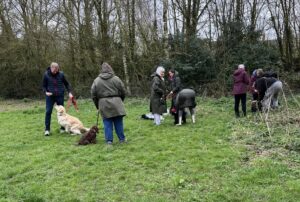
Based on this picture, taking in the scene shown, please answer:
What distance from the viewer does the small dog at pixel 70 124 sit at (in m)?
11.1

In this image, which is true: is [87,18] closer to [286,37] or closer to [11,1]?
[11,1]

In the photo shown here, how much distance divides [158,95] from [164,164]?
456 centimetres

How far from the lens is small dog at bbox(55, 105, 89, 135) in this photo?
11102mm

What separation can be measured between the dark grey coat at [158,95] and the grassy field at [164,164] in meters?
0.58

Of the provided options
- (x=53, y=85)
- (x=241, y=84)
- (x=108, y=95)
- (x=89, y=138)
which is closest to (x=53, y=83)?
(x=53, y=85)

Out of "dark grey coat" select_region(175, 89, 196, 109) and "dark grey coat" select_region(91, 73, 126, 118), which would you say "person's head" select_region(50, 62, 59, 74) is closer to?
"dark grey coat" select_region(91, 73, 126, 118)

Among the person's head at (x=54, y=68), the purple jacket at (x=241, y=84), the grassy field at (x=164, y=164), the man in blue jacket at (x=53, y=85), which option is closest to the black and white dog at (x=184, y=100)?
the grassy field at (x=164, y=164)

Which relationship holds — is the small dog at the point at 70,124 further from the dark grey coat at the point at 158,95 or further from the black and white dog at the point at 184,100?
the black and white dog at the point at 184,100

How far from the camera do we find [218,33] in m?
Answer: 22.3

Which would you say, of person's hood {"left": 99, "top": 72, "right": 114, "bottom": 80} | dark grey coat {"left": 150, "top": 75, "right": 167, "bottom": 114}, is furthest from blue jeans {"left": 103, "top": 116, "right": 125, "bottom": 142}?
dark grey coat {"left": 150, "top": 75, "right": 167, "bottom": 114}

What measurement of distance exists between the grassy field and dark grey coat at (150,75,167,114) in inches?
23.0

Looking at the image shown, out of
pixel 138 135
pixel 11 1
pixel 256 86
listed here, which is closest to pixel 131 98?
pixel 256 86

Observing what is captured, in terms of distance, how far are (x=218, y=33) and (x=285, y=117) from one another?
12197 mm

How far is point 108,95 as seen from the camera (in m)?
8.95
